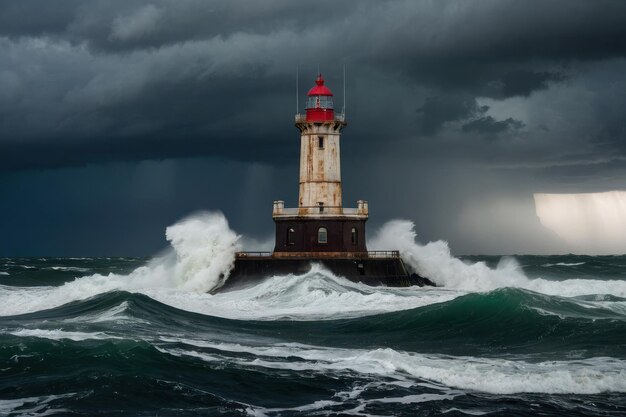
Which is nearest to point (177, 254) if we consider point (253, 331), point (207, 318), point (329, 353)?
point (207, 318)

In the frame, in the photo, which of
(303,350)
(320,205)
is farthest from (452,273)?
(303,350)

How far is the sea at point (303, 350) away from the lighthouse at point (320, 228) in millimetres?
598

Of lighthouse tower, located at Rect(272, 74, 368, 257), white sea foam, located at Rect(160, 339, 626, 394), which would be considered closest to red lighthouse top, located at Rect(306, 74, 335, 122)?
lighthouse tower, located at Rect(272, 74, 368, 257)

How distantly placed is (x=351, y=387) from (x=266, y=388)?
1.35 meters

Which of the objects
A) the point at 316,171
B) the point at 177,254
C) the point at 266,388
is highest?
the point at 316,171

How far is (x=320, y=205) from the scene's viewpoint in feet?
107

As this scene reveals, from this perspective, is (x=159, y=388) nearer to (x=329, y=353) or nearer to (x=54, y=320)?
(x=329, y=353)

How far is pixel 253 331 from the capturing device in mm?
22531

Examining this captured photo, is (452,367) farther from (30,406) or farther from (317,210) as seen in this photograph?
(317,210)

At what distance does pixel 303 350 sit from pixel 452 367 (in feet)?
11.6

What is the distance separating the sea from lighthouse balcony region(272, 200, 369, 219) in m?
1.89

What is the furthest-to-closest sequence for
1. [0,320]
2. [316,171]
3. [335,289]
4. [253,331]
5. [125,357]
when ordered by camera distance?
[316,171]
[335,289]
[0,320]
[253,331]
[125,357]

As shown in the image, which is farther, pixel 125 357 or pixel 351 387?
pixel 125 357

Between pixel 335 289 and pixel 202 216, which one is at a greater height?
pixel 202 216
